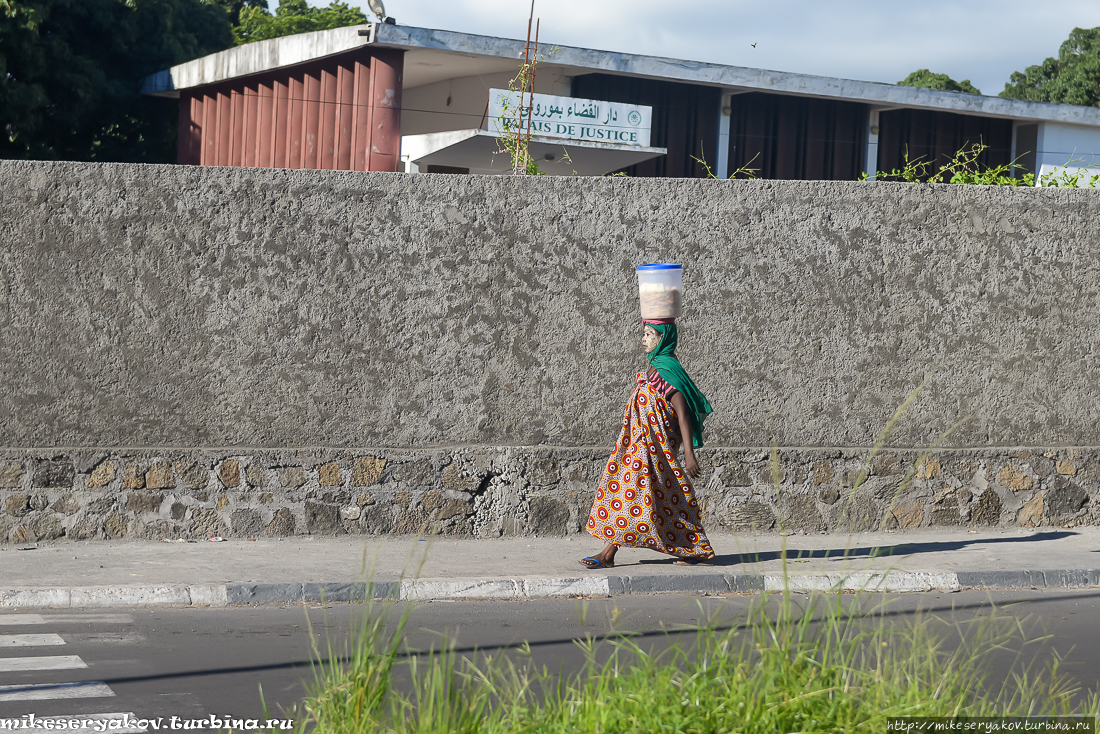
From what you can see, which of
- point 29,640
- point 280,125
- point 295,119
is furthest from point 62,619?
point 280,125

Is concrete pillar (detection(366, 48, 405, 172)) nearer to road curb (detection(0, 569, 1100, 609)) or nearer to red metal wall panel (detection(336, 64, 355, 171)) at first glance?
red metal wall panel (detection(336, 64, 355, 171))

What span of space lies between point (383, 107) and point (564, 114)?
9.82ft

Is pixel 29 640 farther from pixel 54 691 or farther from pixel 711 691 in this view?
pixel 711 691

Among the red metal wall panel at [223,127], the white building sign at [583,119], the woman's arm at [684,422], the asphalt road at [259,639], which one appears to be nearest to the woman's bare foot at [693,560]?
the asphalt road at [259,639]

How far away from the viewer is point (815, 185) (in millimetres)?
8766

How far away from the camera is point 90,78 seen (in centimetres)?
2859

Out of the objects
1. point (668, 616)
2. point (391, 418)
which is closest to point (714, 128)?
point (391, 418)

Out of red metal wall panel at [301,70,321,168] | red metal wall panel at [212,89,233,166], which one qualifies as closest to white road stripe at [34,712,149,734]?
red metal wall panel at [301,70,321,168]

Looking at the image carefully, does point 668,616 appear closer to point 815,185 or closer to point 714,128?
point 815,185

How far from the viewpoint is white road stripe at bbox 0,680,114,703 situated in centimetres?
441

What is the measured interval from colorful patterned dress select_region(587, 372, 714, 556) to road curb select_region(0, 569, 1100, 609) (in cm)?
28

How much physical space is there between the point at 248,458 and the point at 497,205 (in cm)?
262

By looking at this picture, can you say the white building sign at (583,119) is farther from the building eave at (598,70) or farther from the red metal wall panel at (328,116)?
the red metal wall panel at (328,116)

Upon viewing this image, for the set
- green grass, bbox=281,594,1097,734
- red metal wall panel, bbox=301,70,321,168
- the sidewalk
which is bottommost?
the sidewalk
